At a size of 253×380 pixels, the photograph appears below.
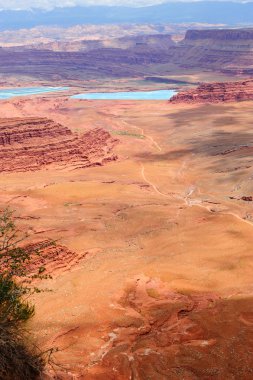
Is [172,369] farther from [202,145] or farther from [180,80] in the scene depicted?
[180,80]

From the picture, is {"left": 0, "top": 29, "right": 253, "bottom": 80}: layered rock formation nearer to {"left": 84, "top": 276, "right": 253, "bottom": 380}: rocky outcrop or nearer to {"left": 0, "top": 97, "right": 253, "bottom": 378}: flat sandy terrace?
{"left": 0, "top": 97, "right": 253, "bottom": 378}: flat sandy terrace

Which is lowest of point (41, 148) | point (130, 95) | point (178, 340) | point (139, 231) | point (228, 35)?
point (139, 231)

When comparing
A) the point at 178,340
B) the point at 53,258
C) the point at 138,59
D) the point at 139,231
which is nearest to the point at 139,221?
the point at 139,231

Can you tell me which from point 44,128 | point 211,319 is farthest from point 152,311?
point 44,128

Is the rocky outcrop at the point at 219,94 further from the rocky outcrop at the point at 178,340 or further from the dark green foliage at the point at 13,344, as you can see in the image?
the dark green foliage at the point at 13,344

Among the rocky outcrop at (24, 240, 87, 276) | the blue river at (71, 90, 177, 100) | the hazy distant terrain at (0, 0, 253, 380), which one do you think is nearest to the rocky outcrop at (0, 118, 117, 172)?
the hazy distant terrain at (0, 0, 253, 380)

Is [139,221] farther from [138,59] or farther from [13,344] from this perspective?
[138,59]
